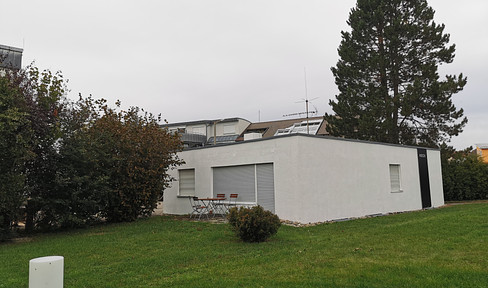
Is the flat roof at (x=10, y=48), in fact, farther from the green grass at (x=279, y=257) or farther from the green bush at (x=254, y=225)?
the green bush at (x=254, y=225)

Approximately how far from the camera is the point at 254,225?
8500 mm

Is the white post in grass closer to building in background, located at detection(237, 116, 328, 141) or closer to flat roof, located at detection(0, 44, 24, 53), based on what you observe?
flat roof, located at detection(0, 44, 24, 53)

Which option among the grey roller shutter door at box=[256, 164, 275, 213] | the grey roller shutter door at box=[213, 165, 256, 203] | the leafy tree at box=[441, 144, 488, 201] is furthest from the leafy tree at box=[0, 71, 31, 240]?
the leafy tree at box=[441, 144, 488, 201]

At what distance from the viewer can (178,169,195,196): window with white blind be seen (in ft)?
54.5

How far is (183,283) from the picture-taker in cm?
536

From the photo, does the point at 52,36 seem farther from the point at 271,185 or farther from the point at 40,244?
the point at 271,185

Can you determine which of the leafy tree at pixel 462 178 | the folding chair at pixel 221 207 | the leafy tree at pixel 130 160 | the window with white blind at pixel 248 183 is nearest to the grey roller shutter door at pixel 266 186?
the window with white blind at pixel 248 183

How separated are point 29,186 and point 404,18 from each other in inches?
913

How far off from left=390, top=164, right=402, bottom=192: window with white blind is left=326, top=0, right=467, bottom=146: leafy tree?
6.20 meters

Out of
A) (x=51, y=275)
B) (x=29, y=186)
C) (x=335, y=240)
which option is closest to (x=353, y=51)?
(x=335, y=240)

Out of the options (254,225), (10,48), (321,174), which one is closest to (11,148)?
(254,225)

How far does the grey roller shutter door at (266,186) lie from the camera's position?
43.1ft

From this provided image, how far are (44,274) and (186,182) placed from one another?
13.4 m

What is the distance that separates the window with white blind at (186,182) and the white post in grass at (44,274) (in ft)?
42.3
